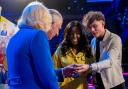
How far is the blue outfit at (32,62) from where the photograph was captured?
5.32ft

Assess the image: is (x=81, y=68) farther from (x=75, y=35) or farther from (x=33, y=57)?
(x=33, y=57)

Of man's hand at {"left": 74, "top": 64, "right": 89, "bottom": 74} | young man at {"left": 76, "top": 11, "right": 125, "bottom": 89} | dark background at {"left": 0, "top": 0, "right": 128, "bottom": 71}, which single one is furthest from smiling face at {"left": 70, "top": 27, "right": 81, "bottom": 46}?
dark background at {"left": 0, "top": 0, "right": 128, "bottom": 71}

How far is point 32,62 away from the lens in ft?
5.39

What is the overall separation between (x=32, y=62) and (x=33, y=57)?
0.03 metres

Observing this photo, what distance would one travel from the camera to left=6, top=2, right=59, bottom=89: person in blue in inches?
63.9

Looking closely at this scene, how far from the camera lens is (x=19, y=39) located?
1692mm

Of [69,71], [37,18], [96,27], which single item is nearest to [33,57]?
[37,18]

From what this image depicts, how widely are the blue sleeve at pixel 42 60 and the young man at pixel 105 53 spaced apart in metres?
0.77

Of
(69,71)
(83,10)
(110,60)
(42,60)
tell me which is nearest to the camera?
(42,60)

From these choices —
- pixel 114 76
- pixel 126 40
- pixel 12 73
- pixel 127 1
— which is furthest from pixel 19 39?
pixel 127 1

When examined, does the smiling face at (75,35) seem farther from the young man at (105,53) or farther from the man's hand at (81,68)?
the man's hand at (81,68)

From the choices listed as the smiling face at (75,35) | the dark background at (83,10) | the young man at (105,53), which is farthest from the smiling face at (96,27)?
the dark background at (83,10)

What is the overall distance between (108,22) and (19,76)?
5.80 meters

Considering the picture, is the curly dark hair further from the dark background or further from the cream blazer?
the dark background
